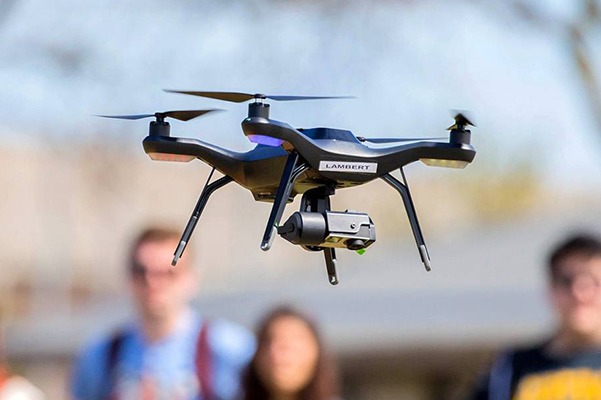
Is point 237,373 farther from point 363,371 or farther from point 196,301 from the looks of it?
point 196,301

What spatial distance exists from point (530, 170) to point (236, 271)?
20.4ft

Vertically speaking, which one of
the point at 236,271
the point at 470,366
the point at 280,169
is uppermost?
the point at 236,271

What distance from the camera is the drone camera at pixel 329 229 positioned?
1.75m

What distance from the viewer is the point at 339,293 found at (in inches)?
467

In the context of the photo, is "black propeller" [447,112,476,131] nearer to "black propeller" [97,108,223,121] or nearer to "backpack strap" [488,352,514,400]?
"black propeller" [97,108,223,121]

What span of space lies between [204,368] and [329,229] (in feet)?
9.25

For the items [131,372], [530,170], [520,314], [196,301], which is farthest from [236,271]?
[131,372]

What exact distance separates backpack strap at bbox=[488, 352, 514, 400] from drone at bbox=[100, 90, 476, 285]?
248 cm

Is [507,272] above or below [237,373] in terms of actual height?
above

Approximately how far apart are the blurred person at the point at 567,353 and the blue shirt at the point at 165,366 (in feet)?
2.83

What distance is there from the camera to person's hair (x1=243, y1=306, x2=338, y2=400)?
443 cm

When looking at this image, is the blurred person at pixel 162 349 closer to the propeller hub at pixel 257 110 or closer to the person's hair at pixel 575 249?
the person's hair at pixel 575 249

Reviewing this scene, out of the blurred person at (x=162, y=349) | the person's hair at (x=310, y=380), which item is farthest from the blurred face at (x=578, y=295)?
the blurred person at (x=162, y=349)

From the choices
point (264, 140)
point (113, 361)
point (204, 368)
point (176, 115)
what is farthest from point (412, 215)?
point (113, 361)
